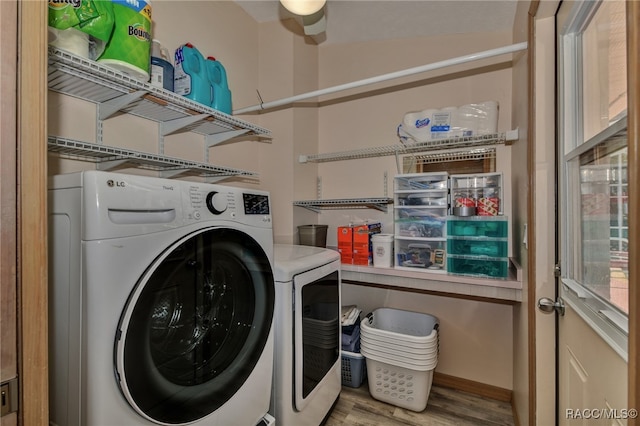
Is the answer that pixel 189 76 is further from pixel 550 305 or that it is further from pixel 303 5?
pixel 550 305

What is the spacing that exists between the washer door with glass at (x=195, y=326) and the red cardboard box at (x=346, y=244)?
0.97m

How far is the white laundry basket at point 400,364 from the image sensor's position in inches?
68.3

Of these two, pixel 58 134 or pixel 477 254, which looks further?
pixel 477 254

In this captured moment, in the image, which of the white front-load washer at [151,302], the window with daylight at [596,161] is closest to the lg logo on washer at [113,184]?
the white front-load washer at [151,302]

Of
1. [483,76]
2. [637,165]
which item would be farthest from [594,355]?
[483,76]

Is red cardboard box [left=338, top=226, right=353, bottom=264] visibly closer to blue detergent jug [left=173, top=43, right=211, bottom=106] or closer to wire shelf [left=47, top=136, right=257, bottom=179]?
wire shelf [left=47, top=136, right=257, bottom=179]

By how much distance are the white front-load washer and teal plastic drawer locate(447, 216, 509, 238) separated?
1.22 meters

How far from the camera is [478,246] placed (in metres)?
1.73

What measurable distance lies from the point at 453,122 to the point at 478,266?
0.92m

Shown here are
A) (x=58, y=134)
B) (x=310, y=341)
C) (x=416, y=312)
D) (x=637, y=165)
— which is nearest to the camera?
(x=637, y=165)

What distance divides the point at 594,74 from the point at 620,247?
22.8 inches

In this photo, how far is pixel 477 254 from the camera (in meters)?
1.72

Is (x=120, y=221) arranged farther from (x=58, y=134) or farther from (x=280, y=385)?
(x=280, y=385)

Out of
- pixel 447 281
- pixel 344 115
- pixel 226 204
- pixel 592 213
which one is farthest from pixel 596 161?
pixel 344 115
